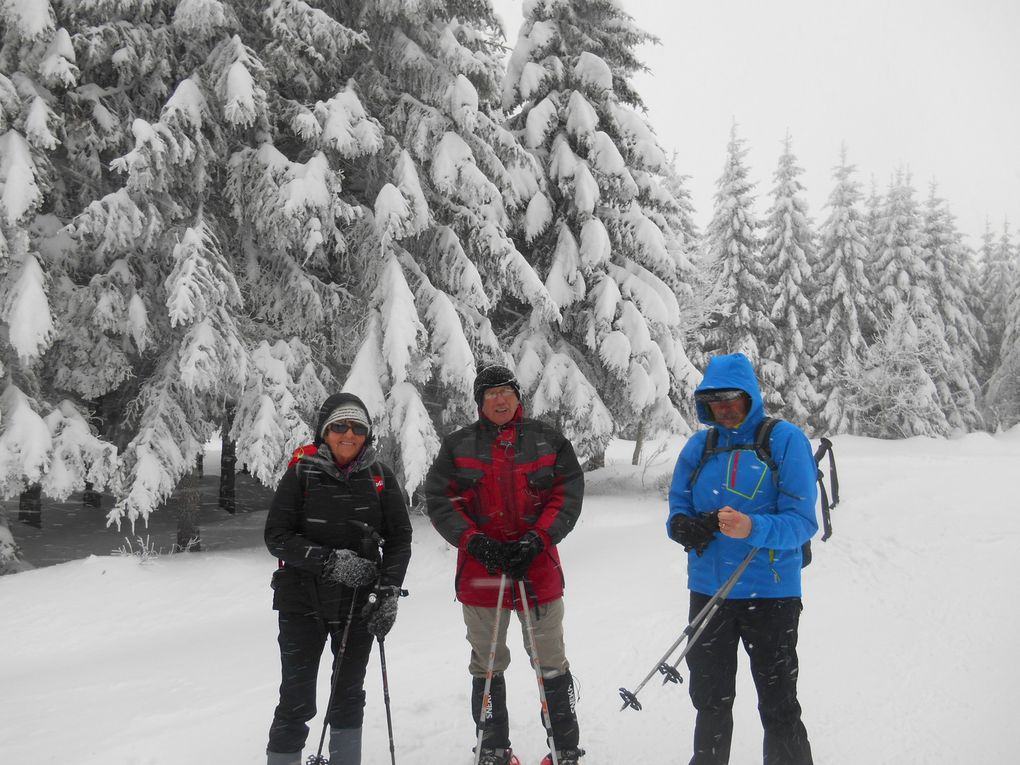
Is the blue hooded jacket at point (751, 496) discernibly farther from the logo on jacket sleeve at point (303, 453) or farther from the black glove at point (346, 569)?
the logo on jacket sleeve at point (303, 453)

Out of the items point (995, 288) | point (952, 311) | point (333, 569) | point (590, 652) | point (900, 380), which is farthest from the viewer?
point (995, 288)

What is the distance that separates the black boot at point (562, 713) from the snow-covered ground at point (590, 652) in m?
0.46

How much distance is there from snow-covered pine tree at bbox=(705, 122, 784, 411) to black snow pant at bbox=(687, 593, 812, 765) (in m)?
23.6

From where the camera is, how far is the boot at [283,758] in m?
3.60

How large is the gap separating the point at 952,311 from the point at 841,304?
7351 millimetres

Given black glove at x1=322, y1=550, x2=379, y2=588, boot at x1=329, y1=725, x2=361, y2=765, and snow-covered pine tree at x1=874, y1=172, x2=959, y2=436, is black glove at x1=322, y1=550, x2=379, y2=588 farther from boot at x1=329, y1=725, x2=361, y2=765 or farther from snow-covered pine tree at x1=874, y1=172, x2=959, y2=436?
snow-covered pine tree at x1=874, y1=172, x2=959, y2=436

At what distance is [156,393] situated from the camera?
9.18 metres

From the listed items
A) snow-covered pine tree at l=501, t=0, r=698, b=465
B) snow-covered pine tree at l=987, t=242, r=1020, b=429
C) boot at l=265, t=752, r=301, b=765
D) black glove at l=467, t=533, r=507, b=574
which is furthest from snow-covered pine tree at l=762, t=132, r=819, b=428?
boot at l=265, t=752, r=301, b=765

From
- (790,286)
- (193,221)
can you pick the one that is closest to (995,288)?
(790,286)

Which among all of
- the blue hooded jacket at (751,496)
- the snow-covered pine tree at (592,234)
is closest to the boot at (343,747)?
the blue hooded jacket at (751,496)

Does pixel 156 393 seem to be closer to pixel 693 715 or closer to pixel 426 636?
pixel 426 636

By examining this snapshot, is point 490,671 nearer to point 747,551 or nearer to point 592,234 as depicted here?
point 747,551

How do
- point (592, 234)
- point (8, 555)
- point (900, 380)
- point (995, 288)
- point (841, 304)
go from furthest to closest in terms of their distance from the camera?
point (995, 288)
point (841, 304)
point (900, 380)
point (592, 234)
point (8, 555)

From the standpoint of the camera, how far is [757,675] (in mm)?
3484
